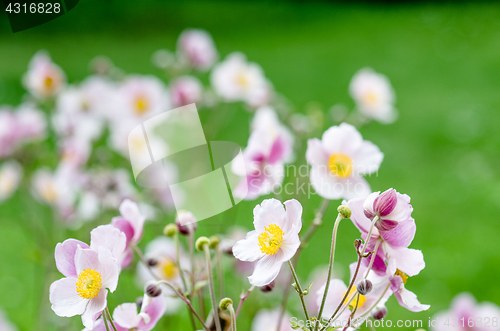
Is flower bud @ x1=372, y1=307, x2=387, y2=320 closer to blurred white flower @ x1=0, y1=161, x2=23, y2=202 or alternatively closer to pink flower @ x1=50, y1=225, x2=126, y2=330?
pink flower @ x1=50, y1=225, x2=126, y2=330

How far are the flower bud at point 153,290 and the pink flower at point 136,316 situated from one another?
12mm

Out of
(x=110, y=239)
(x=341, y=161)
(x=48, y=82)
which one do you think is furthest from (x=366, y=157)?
(x=48, y=82)

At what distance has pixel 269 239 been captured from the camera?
0.32 metres

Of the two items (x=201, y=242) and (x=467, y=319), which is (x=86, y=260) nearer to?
(x=201, y=242)

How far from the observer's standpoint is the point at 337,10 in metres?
6.41

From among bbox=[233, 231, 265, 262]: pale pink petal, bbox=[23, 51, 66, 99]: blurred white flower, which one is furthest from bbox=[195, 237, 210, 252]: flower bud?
bbox=[23, 51, 66, 99]: blurred white flower

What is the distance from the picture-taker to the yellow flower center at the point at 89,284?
1.02ft

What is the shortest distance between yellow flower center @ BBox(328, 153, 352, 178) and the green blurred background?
0.21ft

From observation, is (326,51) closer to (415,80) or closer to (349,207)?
(415,80)

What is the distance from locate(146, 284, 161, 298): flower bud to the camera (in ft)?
→ 1.05

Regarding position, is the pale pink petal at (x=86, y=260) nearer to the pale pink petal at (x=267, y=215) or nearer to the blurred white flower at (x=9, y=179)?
the pale pink petal at (x=267, y=215)

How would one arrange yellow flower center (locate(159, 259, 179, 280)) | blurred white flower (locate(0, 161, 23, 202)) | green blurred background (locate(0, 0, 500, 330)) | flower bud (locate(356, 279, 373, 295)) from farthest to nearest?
green blurred background (locate(0, 0, 500, 330)), blurred white flower (locate(0, 161, 23, 202)), yellow flower center (locate(159, 259, 179, 280)), flower bud (locate(356, 279, 373, 295))

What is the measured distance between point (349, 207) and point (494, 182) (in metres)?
1.92

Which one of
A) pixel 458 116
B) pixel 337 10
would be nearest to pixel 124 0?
pixel 337 10
